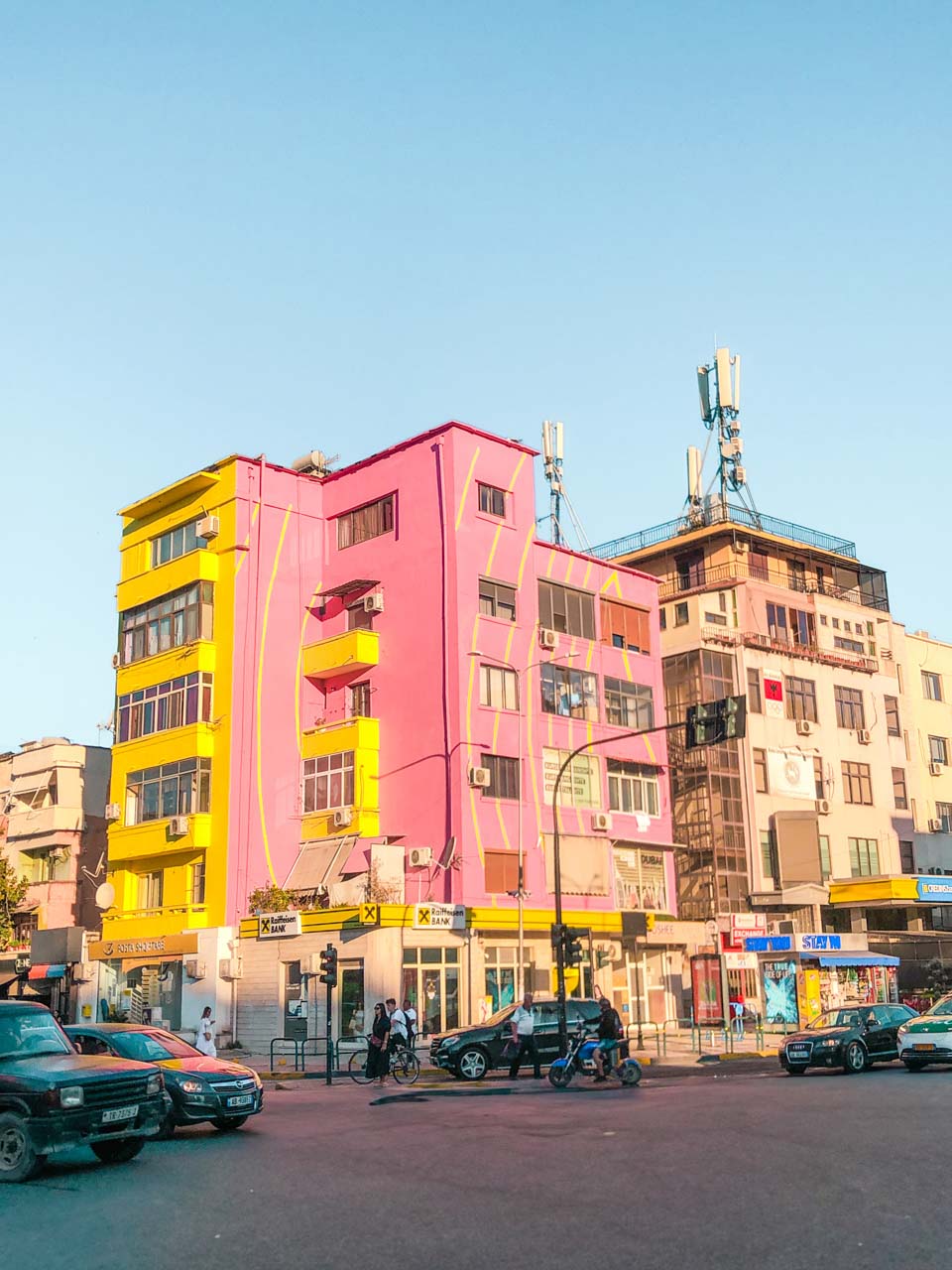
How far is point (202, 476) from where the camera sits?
145 ft

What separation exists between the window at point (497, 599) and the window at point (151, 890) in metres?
14.0

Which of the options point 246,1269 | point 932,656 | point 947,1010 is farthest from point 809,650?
point 246,1269

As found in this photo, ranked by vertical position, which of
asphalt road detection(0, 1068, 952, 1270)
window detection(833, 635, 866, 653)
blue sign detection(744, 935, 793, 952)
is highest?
window detection(833, 635, 866, 653)

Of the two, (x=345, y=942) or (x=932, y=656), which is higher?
(x=932, y=656)

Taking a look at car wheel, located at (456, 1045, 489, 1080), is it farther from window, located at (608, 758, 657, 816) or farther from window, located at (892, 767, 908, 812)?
window, located at (892, 767, 908, 812)

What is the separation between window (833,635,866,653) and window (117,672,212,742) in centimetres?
2788

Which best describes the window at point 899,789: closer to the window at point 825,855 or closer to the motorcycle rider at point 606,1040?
the window at point 825,855

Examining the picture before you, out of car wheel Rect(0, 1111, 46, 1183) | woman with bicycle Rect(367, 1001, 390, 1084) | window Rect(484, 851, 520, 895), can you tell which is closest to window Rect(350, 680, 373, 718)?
window Rect(484, 851, 520, 895)

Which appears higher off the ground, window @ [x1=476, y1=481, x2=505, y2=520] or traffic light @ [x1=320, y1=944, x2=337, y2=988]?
window @ [x1=476, y1=481, x2=505, y2=520]

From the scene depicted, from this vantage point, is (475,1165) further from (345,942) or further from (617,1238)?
(345,942)

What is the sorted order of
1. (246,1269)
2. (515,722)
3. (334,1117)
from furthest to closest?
(515,722)
(334,1117)
(246,1269)

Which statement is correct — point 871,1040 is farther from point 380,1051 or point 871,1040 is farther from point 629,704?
point 629,704

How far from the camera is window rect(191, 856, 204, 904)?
4172 centimetres

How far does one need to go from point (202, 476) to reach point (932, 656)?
35.4m
